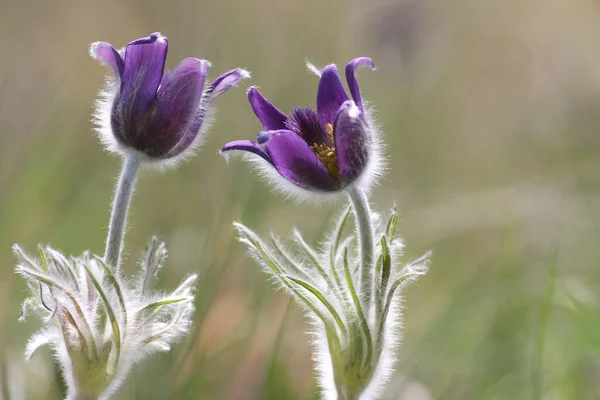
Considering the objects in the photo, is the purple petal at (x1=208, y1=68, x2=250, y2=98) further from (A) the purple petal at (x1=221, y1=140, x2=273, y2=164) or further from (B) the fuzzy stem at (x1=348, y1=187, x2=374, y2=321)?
(B) the fuzzy stem at (x1=348, y1=187, x2=374, y2=321)

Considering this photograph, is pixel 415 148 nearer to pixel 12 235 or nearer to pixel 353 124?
pixel 12 235

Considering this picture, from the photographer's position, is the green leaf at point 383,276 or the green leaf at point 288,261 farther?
the green leaf at point 288,261

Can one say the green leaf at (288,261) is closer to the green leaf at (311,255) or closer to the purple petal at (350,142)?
the green leaf at (311,255)

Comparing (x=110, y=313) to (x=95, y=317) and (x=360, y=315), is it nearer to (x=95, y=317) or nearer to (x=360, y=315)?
(x=95, y=317)

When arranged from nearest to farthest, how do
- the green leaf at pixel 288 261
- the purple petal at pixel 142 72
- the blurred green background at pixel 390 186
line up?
the purple petal at pixel 142 72 < the green leaf at pixel 288 261 < the blurred green background at pixel 390 186

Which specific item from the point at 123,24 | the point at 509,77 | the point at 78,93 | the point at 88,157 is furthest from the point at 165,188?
the point at 509,77

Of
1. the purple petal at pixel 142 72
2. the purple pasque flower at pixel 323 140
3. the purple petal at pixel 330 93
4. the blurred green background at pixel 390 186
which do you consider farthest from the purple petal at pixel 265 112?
the blurred green background at pixel 390 186

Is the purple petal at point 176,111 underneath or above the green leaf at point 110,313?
above

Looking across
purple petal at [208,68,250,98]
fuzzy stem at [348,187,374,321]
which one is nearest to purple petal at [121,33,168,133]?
purple petal at [208,68,250,98]
